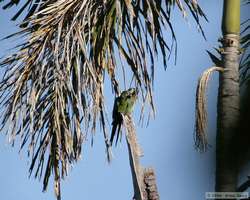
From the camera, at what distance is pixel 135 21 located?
4.18 metres

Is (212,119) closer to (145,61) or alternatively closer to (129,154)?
(129,154)

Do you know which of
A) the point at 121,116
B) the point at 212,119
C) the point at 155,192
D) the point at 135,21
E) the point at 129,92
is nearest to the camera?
the point at 212,119

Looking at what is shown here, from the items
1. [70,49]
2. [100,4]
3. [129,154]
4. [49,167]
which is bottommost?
[49,167]

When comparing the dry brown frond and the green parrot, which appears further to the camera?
the green parrot

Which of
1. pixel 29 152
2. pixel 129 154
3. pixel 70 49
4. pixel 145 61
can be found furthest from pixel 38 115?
pixel 129 154

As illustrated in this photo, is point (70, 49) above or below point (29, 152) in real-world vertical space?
above

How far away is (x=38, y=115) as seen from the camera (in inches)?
156

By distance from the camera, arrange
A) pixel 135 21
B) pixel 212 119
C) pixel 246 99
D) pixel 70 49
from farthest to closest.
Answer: pixel 135 21
pixel 70 49
pixel 212 119
pixel 246 99

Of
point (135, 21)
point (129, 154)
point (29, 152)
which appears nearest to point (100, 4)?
point (135, 21)

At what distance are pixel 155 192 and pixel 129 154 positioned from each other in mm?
257

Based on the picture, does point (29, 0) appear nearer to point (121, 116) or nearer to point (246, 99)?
point (121, 116)

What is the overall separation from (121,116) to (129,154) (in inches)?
15.0

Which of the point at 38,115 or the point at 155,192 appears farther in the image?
the point at 38,115

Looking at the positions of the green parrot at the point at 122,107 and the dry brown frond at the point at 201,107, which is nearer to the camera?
the dry brown frond at the point at 201,107
